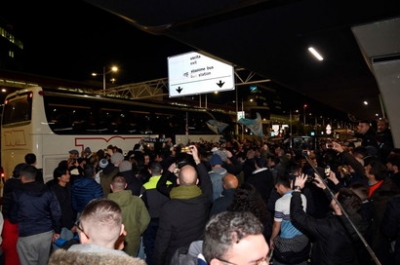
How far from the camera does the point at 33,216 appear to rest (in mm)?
4227

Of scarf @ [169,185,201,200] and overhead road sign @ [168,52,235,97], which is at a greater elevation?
overhead road sign @ [168,52,235,97]

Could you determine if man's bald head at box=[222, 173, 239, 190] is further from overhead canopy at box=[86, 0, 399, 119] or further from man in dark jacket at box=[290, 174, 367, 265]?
overhead canopy at box=[86, 0, 399, 119]

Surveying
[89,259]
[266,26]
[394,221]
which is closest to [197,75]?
[266,26]

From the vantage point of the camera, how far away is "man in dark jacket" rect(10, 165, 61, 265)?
13.8ft

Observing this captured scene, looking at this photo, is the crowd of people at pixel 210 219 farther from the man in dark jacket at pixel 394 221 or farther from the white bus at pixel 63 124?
the white bus at pixel 63 124

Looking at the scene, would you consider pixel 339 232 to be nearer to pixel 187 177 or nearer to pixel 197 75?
pixel 187 177

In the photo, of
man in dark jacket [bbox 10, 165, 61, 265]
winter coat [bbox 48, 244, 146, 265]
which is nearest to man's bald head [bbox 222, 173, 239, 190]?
man in dark jacket [bbox 10, 165, 61, 265]

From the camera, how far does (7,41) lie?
64.7m

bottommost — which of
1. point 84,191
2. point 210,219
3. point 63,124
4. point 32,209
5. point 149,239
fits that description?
point 149,239

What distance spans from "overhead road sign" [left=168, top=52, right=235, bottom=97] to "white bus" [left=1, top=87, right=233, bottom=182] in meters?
3.74

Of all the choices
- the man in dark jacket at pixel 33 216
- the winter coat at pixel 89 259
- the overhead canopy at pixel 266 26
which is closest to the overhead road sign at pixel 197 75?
the overhead canopy at pixel 266 26

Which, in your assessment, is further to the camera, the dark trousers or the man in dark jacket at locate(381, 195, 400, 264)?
the dark trousers

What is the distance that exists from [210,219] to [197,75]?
8.39 m

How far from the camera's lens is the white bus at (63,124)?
10.1 metres
